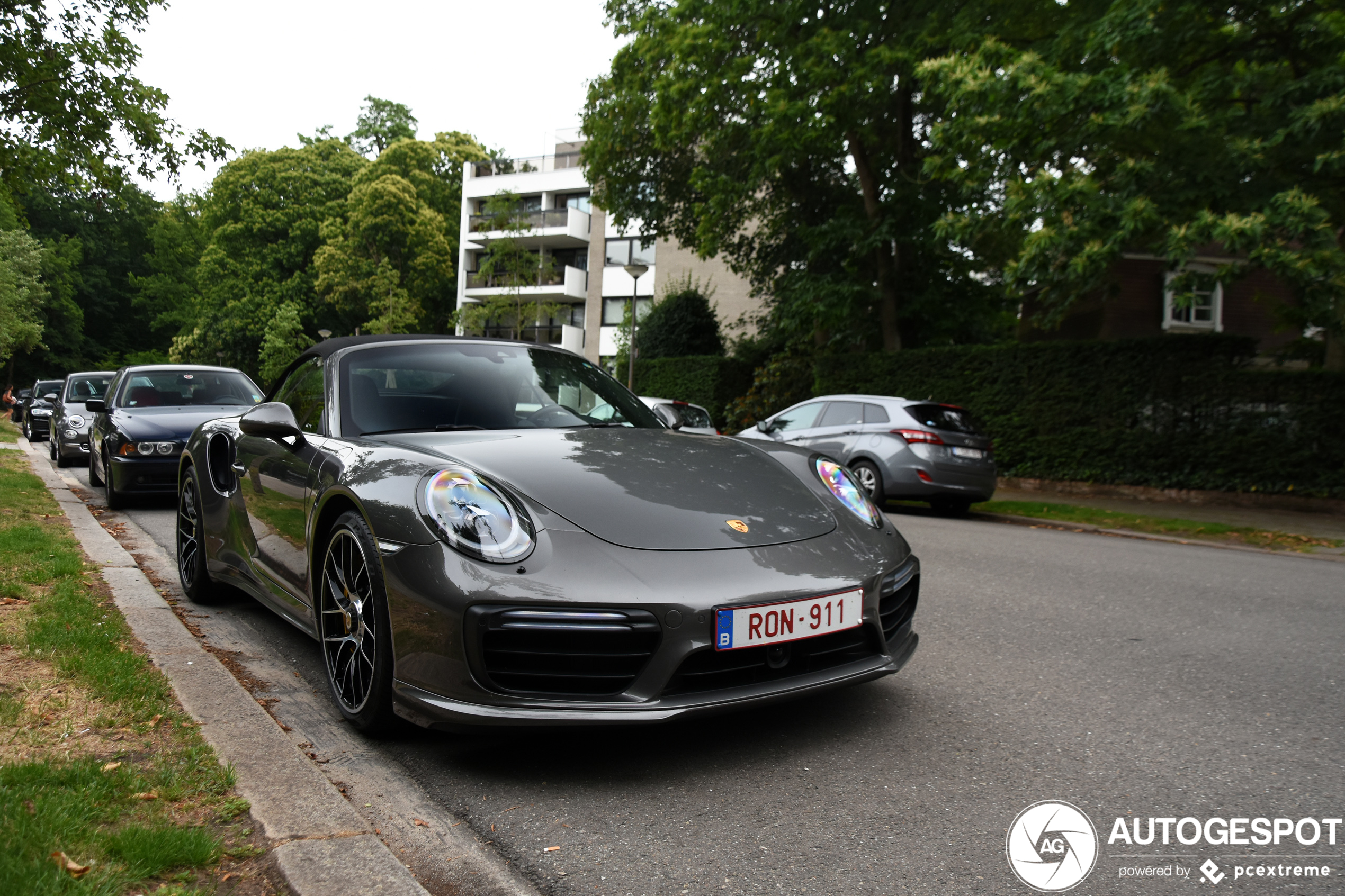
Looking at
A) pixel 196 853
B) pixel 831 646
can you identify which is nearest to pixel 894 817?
pixel 831 646

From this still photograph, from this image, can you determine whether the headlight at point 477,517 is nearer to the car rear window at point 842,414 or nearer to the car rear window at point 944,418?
the car rear window at point 944,418

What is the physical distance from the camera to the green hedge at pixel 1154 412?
497 inches

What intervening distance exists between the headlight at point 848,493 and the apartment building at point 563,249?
115ft

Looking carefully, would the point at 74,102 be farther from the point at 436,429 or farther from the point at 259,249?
the point at 259,249

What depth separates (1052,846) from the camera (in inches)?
95.7

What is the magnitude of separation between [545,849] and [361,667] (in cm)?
109

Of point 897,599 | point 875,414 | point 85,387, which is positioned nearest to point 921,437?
point 875,414

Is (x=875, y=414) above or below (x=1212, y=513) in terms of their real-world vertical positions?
above

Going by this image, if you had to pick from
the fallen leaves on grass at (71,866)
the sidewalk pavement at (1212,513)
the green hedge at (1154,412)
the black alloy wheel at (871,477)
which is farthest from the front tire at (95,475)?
the green hedge at (1154,412)

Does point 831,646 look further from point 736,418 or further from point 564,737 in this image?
point 736,418

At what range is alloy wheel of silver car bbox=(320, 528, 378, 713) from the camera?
3.12 m

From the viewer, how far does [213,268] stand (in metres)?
50.4

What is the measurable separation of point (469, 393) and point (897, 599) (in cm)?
195

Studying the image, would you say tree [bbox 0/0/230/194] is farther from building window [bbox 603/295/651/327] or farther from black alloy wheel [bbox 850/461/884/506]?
building window [bbox 603/295/651/327]
